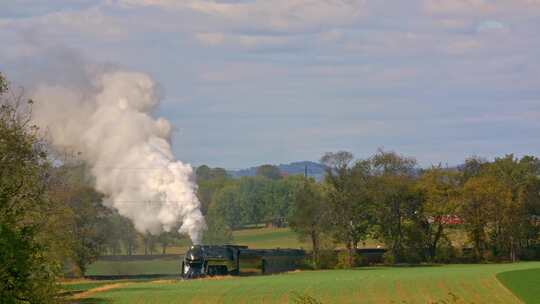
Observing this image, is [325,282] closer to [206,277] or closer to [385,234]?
[206,277]

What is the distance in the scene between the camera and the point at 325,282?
281 feet

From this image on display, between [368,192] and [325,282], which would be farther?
[368,192]

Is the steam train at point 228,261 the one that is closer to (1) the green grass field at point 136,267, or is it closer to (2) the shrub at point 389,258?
(1) the green grass field at point 136,267

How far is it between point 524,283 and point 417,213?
51.2 metres

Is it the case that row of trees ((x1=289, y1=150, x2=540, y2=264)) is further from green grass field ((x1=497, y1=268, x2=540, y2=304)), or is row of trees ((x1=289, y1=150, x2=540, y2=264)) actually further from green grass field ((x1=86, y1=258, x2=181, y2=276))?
green grass field ((x1=497, y1=268, x2=540, y2=304))

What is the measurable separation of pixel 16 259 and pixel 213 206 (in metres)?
165

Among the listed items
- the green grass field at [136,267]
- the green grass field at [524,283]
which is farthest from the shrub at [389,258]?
the green grass field at [524,283]

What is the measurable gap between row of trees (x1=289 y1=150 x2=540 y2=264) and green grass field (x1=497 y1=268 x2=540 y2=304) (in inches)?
1257

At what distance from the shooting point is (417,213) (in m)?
129

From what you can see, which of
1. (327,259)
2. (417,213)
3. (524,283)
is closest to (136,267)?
(327,259)

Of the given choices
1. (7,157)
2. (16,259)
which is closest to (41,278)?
(16,259)

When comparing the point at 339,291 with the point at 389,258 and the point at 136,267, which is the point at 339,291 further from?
the point at 136,267

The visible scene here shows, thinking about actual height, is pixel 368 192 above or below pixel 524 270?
above

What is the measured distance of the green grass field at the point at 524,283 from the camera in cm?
6719
